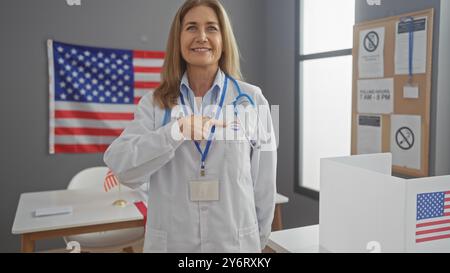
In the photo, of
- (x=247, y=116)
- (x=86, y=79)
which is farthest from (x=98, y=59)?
(x=247, y=116)

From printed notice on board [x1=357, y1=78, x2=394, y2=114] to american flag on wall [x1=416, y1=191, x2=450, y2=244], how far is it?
115 cm

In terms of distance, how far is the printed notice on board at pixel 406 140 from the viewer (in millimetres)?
1767

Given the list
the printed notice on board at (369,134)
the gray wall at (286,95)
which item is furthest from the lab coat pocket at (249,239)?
the gray wall at (286,95)

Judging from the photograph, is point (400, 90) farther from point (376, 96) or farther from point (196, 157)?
point (196, 157)

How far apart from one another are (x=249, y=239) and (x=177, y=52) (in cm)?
54

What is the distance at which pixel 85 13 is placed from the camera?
8.32 feet

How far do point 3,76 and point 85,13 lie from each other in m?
0.65

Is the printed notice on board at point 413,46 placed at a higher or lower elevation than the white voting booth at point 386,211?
higher

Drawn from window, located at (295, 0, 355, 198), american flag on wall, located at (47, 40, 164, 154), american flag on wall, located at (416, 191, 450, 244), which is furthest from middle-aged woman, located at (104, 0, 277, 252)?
american flag on wall, located at (47, 40, 164, 154)

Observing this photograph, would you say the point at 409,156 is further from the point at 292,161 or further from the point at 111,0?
the point at 111,0

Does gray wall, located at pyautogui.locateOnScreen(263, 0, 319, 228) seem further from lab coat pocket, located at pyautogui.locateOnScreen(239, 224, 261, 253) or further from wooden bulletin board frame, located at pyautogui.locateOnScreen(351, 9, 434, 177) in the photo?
lab coat pocket, located at pyautogui.locateOnScreen(239, 224, 261, 253)

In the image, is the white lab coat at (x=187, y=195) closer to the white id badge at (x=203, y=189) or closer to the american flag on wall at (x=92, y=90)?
the white id badge at (x=203, y=189)

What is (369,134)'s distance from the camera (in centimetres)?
204

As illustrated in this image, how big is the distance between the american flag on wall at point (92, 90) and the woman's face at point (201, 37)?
1824mm
